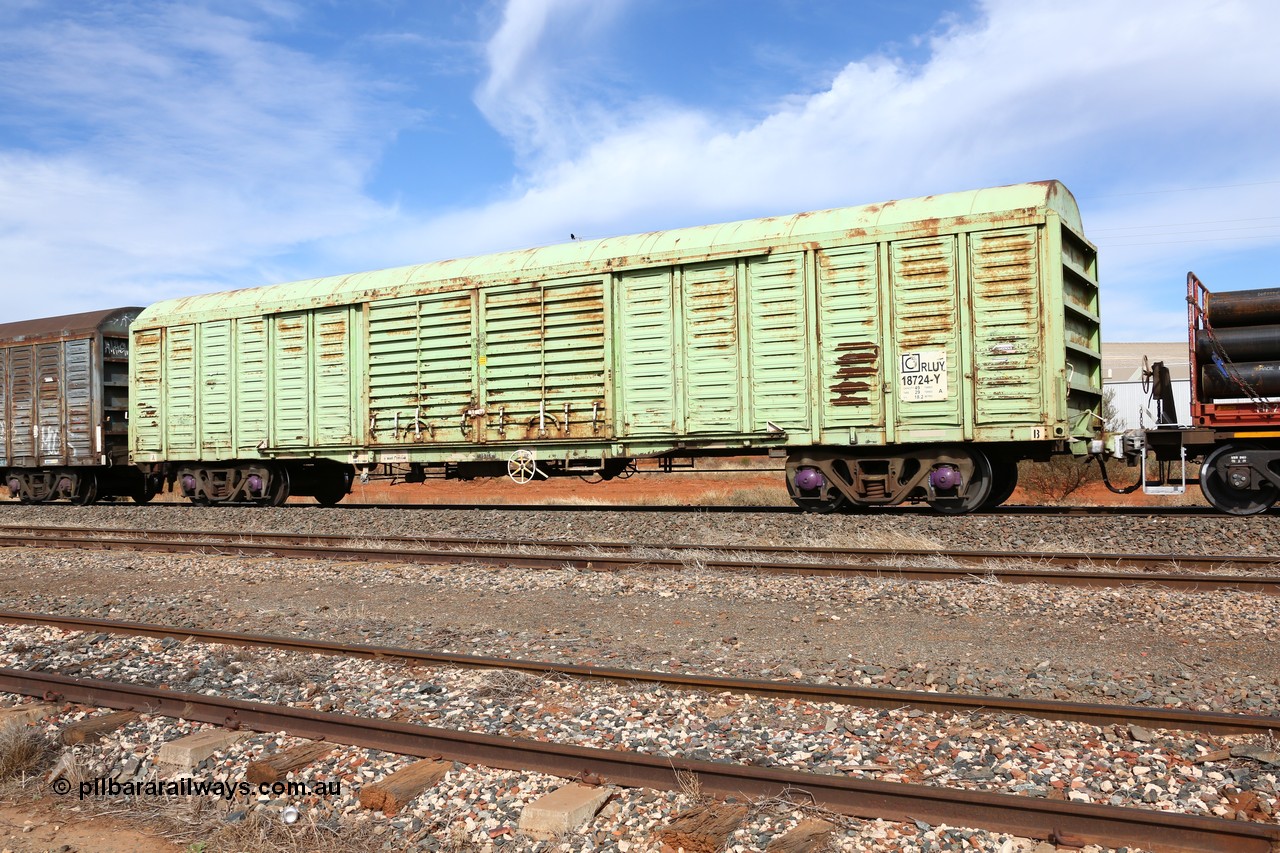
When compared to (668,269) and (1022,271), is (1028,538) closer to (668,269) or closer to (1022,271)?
(1022,271)

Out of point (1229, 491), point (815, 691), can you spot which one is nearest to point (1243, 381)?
point (1229, 491)

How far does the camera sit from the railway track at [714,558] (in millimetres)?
7742

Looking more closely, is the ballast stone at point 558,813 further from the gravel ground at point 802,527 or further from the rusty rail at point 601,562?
the gravel ground at point 802,527

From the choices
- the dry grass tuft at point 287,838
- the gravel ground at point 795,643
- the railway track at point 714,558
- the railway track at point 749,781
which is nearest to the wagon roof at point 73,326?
the railway track at point 714,558

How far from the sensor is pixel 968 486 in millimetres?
11492

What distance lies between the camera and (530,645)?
630 cm

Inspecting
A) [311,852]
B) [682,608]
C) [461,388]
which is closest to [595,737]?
[311,852]

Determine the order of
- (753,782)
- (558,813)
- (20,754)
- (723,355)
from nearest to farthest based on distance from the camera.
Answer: (558,813)
(753,782)
(20,754)
(723,355)

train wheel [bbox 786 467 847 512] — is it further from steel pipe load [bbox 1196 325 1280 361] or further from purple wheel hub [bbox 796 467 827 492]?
steel pipe load [bbox 1196 325 1280 361]

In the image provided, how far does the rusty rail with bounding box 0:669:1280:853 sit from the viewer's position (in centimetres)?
310

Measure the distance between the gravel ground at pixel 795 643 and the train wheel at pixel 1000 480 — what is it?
1.37 metres

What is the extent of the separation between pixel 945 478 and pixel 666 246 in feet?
15.7

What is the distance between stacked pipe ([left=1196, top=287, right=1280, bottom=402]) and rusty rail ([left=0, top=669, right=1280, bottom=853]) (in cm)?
928

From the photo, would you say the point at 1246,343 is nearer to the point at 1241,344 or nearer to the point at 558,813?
the point at 1241,344
